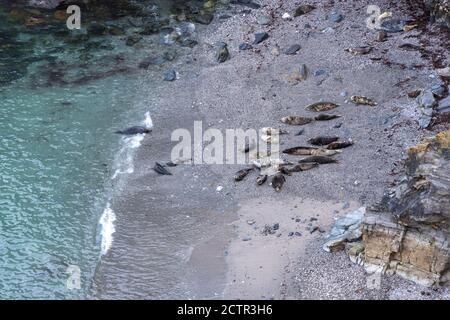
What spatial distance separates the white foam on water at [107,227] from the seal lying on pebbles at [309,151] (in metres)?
4.49

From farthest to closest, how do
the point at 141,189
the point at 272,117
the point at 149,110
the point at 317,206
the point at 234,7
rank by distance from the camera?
the point at 234,7
the point at 149,110
the point at 272,117
the point at 141,189
the point at 317,206

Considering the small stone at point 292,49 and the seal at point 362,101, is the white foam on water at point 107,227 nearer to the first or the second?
the seal at point 362,101

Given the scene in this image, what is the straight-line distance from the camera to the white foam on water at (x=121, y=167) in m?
13.9

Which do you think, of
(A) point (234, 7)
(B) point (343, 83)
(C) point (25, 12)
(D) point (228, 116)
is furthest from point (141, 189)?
(C) point (25, 12)

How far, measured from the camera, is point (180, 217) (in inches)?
565

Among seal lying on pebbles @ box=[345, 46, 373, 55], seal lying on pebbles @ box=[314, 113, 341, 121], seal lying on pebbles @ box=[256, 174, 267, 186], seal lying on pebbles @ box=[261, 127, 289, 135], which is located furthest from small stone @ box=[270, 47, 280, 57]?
seal lying on pebbles @ box=[256, 174, 267, 186]

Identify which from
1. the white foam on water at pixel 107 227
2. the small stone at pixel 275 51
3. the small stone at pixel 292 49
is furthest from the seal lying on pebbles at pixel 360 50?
the white foam on water at pixel 107 227

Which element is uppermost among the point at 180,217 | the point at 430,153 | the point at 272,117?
the point at 430,153

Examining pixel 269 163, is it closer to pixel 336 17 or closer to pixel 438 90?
pixel 438 90

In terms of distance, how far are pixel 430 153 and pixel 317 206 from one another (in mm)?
2911

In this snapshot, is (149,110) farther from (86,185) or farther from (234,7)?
(234,7)

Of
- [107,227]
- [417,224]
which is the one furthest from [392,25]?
[107,227]

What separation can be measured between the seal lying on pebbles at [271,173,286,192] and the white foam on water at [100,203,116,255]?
376cm

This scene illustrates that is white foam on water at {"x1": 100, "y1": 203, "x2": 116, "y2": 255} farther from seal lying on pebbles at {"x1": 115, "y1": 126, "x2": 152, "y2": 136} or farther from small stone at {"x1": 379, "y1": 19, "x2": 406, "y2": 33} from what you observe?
small stone at {"x1": 379, "y1": 19, "x2": 406, "y2": 33}
